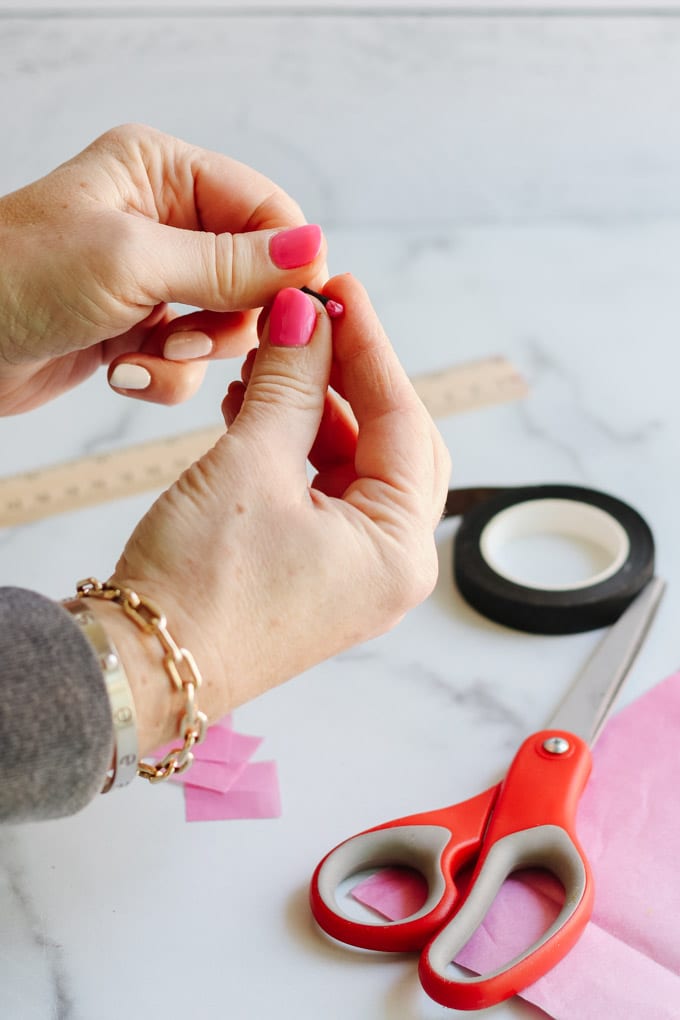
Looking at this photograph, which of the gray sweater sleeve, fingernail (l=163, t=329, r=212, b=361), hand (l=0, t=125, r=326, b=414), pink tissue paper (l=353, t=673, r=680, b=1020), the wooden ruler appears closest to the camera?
the gray sweater sleeve

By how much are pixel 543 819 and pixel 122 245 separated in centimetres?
41

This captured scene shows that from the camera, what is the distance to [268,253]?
727mm

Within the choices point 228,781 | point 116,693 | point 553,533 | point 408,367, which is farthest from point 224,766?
point 408,367

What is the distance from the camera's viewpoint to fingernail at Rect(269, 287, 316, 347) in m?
0.67

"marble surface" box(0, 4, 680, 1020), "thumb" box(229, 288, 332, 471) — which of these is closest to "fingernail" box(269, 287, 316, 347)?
"thumb" box(229, 288, 332, 471)

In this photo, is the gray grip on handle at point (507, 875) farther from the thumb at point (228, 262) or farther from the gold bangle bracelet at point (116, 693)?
the thumb at point (228, 262)

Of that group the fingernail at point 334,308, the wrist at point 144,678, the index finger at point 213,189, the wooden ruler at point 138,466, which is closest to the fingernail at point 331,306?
the fingernail at point 334,308

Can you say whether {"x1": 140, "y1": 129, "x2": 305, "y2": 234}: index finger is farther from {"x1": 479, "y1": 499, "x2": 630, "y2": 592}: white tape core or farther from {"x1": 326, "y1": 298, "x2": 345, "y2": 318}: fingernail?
{"x1": 479, "y1": 499, "x2": 630, "y2": 592}: white tape core

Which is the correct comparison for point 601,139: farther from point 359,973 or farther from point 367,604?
point 359,973

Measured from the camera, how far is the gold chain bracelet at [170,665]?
1.82ft

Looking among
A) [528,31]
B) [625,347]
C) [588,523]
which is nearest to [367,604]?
[588,523]

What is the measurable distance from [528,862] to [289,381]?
0.99ft

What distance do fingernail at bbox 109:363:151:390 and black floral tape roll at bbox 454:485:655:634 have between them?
27 centimetres

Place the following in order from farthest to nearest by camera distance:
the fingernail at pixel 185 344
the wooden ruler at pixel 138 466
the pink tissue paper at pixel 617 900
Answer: the wooden ruler at pixel 138 466
the fingernail at pixel 185 344
the pink tissue paper at pixel 617 900
